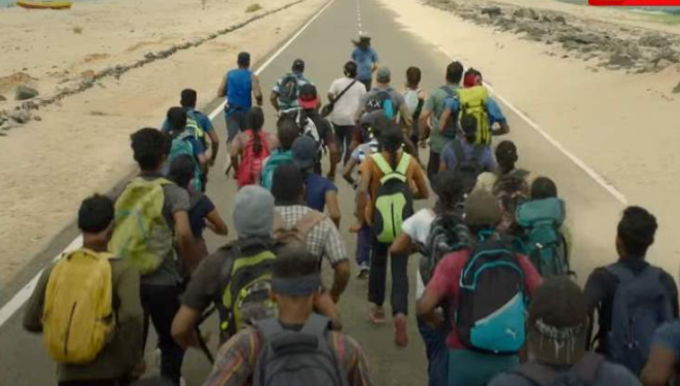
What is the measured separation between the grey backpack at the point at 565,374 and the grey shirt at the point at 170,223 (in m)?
3.20

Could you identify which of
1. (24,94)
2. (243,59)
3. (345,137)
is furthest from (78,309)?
(24,94)

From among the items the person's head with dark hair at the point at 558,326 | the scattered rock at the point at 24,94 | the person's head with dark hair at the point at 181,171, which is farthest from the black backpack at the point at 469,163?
the scattered rock at the point at 24,94

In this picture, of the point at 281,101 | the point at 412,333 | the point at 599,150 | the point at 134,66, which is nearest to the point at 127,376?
the point at 412,333

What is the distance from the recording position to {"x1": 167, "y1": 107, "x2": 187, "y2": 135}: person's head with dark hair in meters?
8.67

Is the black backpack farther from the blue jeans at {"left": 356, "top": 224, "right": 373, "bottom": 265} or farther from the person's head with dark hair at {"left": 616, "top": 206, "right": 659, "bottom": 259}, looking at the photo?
the person's head with dark hair at {"left": 616, "top": 206, "right": 659, "bottom": 259}

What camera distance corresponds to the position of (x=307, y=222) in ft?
18.9

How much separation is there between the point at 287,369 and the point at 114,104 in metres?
A: 22.0

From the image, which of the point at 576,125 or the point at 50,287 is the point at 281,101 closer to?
the point at 50,287

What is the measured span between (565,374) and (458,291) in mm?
1444

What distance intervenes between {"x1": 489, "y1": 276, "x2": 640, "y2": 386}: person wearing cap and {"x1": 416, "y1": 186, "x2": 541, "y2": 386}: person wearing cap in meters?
1.21

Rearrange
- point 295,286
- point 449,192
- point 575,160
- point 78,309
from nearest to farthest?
point 295,286, point 78,309, point 449,192, point 575,160

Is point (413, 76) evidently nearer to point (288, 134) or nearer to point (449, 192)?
point (288, 134)

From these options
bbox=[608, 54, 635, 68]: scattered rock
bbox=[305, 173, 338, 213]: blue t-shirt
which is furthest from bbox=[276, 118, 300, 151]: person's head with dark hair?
bbox=[608, 54, 635, 68]: scattered rock

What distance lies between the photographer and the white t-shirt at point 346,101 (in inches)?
460
